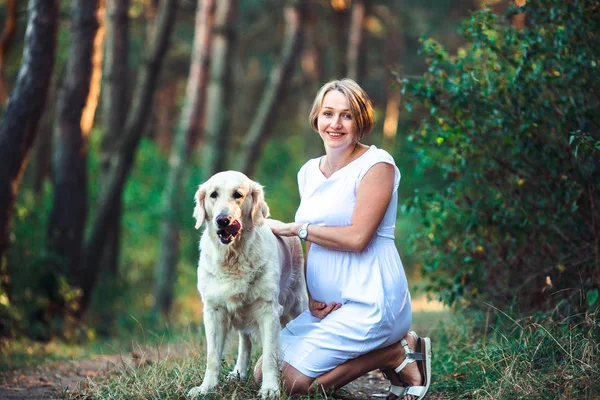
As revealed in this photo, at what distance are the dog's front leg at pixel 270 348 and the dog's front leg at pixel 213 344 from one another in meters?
0.25

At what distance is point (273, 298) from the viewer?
14.7 ft

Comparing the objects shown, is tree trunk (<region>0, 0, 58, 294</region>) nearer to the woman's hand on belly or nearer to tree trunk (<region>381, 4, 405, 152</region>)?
the woman's hand on belly

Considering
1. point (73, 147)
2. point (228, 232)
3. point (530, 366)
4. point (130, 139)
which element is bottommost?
point (530, 366)

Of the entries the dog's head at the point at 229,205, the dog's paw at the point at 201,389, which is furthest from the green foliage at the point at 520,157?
the dog's paw at the point at 201,389

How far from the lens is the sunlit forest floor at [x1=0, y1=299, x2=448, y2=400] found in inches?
197

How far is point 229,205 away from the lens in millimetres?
4438

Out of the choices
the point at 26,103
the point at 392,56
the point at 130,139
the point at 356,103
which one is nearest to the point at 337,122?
the point at 356,103

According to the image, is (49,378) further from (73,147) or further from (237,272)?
(73,147)

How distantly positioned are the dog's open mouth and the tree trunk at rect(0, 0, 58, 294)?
3842 mm

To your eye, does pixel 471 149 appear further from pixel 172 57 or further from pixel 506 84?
pixel 172 57

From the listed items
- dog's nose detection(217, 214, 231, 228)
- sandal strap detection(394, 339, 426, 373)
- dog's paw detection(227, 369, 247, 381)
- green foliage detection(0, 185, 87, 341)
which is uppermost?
dog's nose detection(217, 214, 231, 228)

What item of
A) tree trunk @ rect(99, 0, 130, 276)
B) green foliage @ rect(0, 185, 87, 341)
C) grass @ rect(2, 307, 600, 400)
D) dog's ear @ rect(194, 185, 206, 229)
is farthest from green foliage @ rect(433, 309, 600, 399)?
tree trunk @ rect(99, 0, 130, 276)

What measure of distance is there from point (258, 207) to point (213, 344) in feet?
2.95

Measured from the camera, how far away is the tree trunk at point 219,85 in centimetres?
1255
